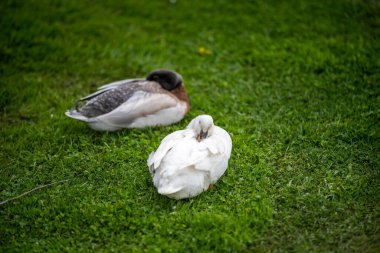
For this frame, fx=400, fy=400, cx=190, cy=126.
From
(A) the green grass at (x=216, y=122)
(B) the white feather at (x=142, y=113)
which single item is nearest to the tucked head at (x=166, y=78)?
(B) the white feather at (x=142, y=113)

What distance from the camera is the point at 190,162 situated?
3.67 meters

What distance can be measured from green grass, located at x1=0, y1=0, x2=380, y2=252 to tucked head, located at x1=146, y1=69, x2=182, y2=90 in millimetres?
440

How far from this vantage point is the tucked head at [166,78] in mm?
5242

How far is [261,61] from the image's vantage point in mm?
6246

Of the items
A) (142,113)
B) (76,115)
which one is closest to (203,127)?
(142,113)

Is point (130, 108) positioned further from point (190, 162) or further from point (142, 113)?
point (190, 162)

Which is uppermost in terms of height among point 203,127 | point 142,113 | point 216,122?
point 203,127

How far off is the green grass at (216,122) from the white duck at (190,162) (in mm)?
196

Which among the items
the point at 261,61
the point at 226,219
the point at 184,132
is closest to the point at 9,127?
the point at 184,132

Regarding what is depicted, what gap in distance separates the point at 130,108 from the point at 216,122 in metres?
1.12

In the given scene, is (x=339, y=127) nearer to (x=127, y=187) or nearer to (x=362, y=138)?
(x=362, y=138)

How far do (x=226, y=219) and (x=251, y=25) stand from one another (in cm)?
429

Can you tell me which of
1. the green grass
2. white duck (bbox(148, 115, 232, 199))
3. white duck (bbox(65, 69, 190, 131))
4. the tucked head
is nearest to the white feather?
white duck (bbox(65, 69, 190, 131))

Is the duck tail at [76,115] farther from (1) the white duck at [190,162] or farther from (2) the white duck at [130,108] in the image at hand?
(1) the white duck at [190,162]
